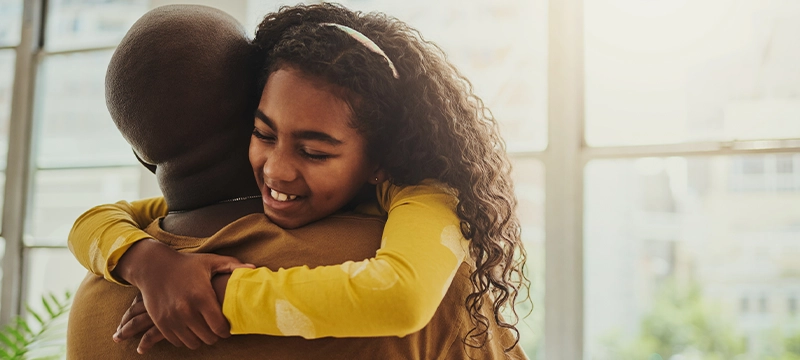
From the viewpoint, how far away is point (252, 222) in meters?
0.89

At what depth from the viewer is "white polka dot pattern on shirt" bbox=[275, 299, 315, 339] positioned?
0.75 m

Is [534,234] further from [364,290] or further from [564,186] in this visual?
[364,290]

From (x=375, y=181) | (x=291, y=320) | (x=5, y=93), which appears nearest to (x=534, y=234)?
(x=375, y=181)

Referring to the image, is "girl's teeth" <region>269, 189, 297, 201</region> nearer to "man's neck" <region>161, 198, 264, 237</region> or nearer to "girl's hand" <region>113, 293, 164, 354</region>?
"man's neck" <region>161, 198, 264, 237</region>

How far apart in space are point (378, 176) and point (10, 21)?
8.04 ft

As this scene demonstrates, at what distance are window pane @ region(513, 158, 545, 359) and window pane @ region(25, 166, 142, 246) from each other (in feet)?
5.36

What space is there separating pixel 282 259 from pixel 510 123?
1291 mm

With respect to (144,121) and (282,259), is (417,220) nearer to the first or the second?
(282,259)

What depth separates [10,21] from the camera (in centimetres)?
270

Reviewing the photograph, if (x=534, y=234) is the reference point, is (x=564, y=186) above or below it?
above

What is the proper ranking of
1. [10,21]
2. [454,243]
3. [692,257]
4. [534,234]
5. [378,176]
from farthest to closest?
[10,21] < [534,234] < [692,257] < [378,176] < [454,243]

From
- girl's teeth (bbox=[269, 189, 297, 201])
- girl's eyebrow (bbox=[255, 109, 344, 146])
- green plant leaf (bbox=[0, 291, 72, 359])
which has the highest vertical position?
girl's eyebrow (bbox=[255, 109, 344, 146])

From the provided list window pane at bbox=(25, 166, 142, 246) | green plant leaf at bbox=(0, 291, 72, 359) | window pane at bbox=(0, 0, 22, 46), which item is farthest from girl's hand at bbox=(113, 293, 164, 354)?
window pane at bbox=(0, 0, 22, 46)

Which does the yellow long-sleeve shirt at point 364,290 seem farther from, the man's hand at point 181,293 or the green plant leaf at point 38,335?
the green plant leaf at point 38,335
